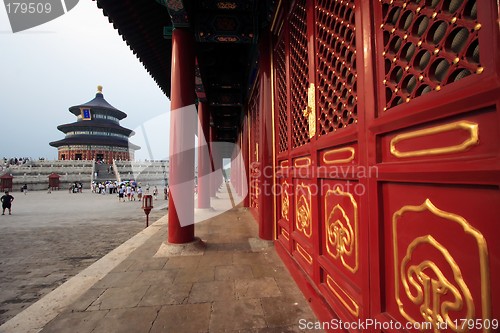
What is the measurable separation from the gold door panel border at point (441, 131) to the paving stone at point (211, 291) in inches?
89.8

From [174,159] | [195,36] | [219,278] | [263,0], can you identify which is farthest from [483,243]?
[195,36]

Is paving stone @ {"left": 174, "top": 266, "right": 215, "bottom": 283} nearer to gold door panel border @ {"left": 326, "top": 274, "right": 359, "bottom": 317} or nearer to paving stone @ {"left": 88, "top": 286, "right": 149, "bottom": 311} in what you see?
paving stone @ {"left": 88, "top": 286, "right": 149, "bottom": 311}

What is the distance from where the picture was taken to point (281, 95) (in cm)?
412

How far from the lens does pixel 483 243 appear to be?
902mm

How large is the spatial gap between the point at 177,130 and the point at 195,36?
2.36m

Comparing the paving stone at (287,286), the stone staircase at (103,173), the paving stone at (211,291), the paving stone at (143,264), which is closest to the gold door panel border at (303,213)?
the paving stone at (287,286)

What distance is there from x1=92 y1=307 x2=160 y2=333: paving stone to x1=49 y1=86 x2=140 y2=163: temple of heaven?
149 feet

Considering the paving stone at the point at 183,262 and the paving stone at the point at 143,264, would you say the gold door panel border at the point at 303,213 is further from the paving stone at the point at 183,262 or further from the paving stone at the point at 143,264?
the paving stone at the point at 143,264

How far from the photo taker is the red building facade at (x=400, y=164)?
92cm

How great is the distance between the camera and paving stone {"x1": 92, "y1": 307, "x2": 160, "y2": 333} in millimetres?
2080

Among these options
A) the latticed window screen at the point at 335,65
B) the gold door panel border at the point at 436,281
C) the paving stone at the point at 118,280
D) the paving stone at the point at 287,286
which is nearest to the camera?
the gold door panel border at the point at 436,281

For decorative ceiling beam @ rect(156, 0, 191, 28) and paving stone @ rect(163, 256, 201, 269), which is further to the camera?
decorative ceiling beam @ rect(156, 0, 191, 28)

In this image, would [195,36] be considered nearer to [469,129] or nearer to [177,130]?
[177,130]

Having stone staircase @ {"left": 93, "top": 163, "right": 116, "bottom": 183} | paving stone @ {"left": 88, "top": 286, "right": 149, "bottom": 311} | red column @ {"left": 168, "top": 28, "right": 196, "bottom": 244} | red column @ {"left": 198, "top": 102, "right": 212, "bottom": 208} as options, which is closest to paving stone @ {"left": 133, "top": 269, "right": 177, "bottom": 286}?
paving stone @ {"left": 88, "top": 286, "right": 149, "bottom": 311}
